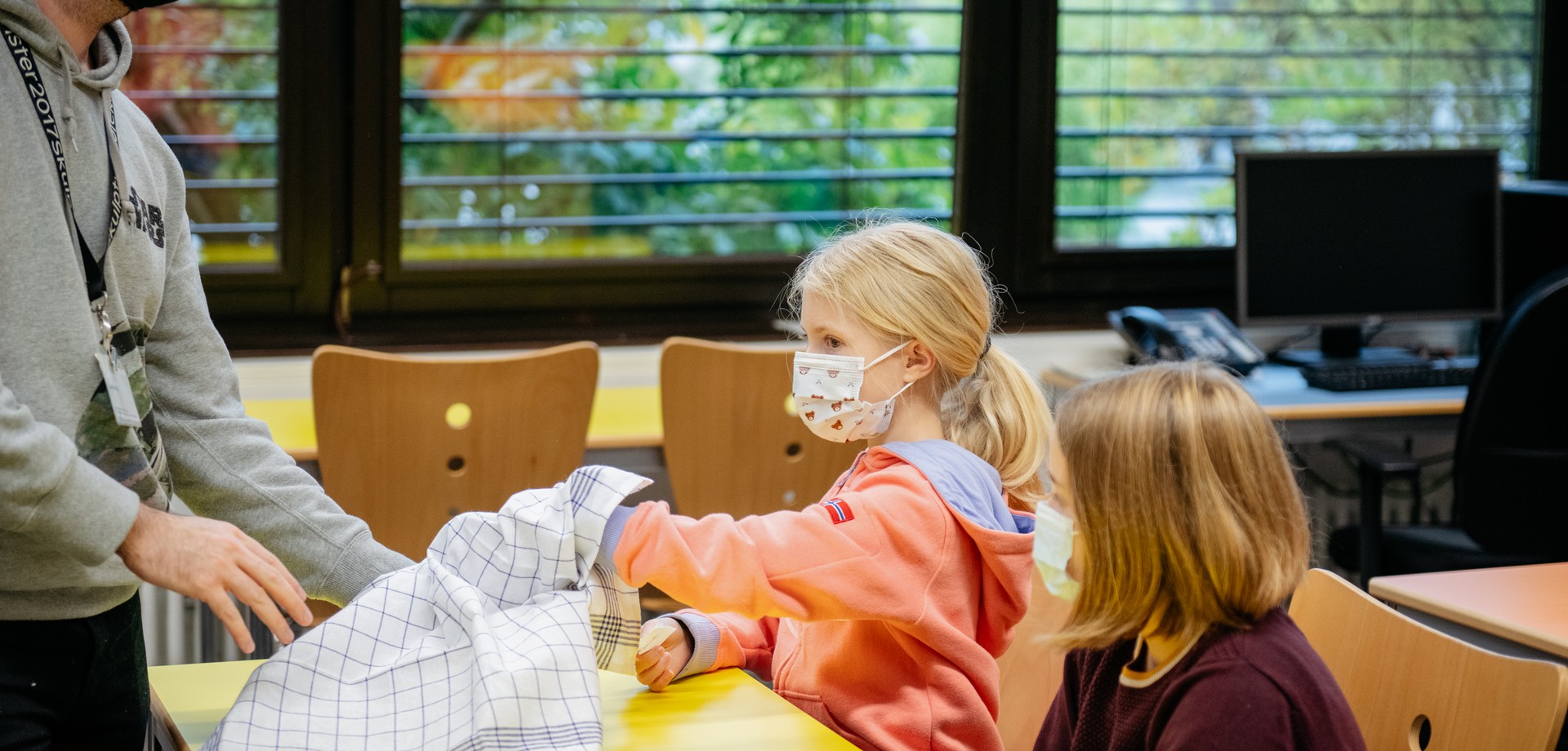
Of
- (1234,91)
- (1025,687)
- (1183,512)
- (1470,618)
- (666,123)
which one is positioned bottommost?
(1025,687)

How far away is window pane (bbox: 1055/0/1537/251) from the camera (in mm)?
3707

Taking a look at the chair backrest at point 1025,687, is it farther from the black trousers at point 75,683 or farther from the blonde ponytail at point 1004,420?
the black trousers at point 75,683

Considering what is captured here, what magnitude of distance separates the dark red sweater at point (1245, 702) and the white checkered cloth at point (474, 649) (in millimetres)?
488

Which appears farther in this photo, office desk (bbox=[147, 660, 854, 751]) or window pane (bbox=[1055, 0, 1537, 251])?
window pane (bbox=[1055, 0, 1537, 251])

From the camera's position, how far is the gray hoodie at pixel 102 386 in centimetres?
105

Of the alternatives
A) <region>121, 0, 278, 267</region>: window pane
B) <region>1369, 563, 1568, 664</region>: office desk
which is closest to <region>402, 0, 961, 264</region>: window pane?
<region>121, 0, 278, 267</region>: window pane

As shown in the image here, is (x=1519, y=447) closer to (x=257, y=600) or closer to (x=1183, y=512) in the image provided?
(x=1183, y=512)

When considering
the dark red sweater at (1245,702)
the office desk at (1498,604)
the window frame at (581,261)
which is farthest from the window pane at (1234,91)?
the dark red sweater at (1245,702)

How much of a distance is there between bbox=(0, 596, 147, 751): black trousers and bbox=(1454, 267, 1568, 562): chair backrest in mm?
2321

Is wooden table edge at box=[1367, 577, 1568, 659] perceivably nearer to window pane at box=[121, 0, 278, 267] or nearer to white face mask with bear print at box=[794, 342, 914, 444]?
white face mask with bear print at box=[794, 342, 914, 444]

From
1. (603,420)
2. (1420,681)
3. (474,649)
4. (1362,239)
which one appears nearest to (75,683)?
(474,649)

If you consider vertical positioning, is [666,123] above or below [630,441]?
above

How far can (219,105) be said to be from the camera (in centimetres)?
328

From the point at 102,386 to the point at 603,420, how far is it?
182cm
